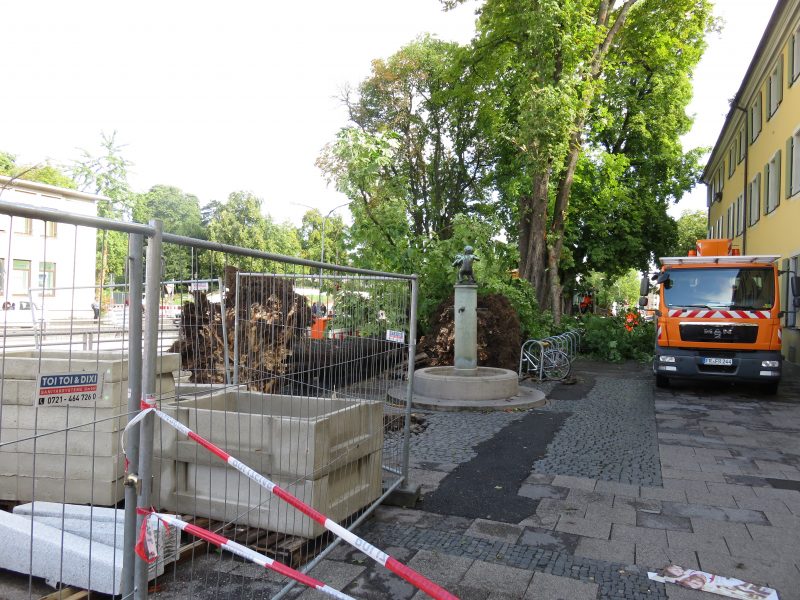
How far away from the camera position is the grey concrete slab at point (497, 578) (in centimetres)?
363

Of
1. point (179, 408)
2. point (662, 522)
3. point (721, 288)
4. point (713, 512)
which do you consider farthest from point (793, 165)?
point (179, 408)

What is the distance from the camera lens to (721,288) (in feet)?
39.1

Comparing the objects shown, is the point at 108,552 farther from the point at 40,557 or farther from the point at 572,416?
the point at 572,416

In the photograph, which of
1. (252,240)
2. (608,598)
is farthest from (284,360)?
(252,240)

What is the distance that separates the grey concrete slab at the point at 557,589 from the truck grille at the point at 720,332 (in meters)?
9.18

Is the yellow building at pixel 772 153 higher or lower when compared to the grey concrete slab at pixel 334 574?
higher

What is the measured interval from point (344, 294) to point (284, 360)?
74 centimetres

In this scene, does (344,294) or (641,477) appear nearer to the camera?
(344,294)

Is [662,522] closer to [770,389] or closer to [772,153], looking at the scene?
[770,389]

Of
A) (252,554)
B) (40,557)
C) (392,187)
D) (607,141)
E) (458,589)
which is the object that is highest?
(607,141)

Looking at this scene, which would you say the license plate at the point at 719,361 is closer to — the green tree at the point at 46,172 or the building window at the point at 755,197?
the building window at the point at 755,197

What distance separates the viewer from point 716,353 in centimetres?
1167

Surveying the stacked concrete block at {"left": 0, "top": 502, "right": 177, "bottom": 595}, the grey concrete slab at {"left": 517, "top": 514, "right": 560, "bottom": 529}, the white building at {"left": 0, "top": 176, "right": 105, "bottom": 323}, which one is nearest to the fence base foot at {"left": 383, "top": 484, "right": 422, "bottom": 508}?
the grey concrete slab at {"left": 517, "top": 514, "right": 560, "bottom": 529}

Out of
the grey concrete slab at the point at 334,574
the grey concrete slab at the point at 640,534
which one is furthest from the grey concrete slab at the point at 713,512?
the grey concrete slab at the point at 334,574
